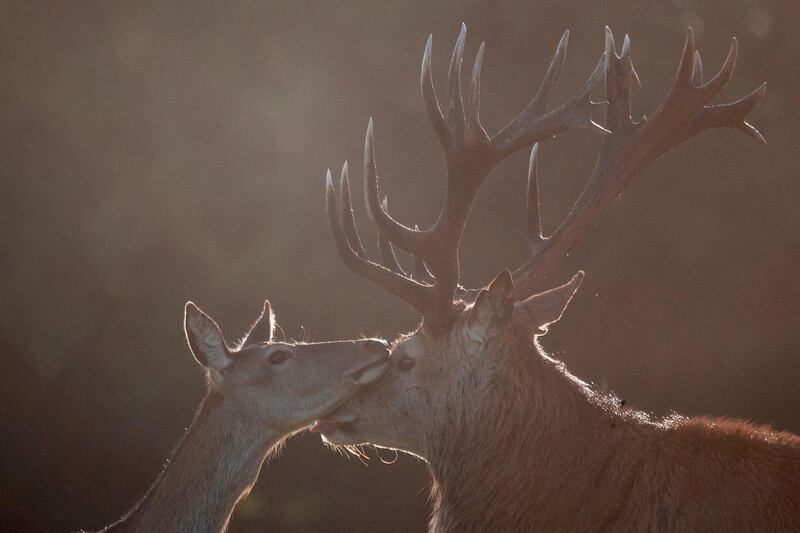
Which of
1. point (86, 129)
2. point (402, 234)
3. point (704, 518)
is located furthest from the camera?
point (86, 129)

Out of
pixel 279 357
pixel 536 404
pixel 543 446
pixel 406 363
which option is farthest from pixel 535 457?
pixel 279 357

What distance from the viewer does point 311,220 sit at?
7.69 meters

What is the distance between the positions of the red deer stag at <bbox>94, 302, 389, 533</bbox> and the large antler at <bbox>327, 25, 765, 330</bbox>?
0.55 metres

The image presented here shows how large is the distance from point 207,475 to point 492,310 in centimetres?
164

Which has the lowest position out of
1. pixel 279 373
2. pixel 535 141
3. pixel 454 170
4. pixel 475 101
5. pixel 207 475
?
pixel 207 475

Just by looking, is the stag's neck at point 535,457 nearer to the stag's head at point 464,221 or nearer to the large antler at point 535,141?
the stag's head at point 464,221

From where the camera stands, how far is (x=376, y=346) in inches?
151

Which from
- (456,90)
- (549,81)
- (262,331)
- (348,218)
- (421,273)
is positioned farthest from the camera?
(262,331)

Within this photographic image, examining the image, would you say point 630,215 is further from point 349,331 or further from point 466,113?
point 466,113

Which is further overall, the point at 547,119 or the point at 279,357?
the point at 279,357

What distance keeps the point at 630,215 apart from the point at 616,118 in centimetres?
407

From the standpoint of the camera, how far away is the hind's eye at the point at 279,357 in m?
4.14

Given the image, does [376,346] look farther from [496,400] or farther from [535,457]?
[535,457]

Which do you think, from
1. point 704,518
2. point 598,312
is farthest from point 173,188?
point 704,518
